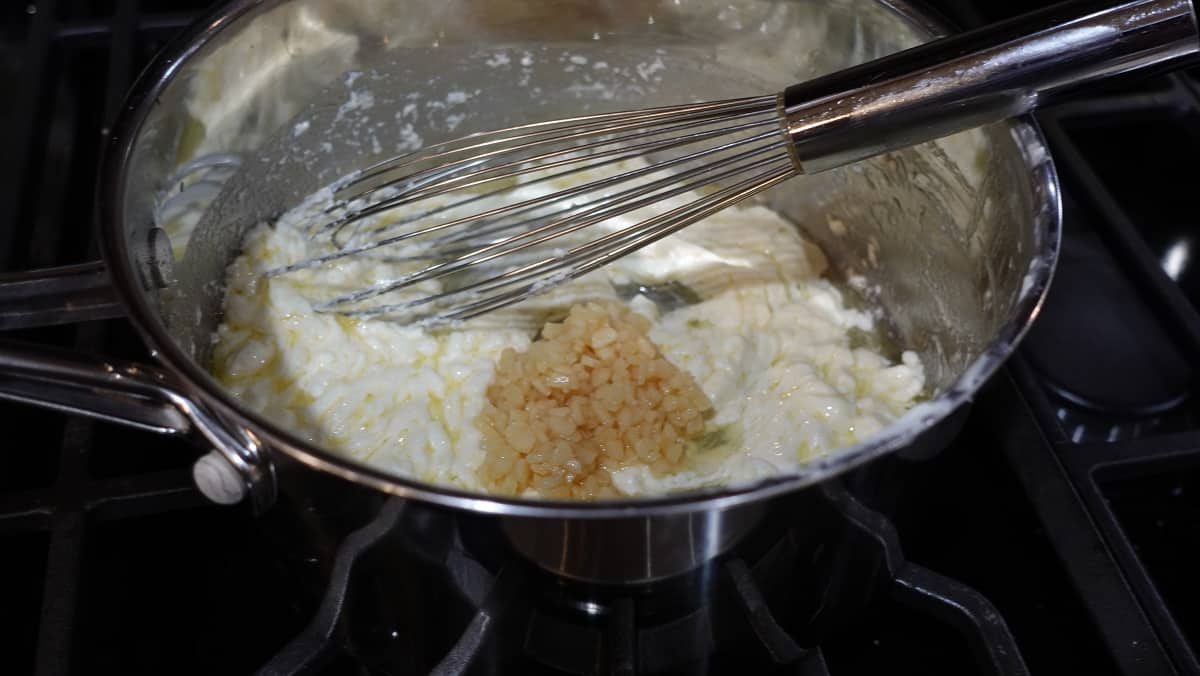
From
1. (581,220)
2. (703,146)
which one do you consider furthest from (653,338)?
(703,146)

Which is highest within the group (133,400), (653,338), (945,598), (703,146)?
(703,146)

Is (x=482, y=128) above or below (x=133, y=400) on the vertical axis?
above

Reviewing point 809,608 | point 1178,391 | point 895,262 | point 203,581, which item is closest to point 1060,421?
point 1178,391

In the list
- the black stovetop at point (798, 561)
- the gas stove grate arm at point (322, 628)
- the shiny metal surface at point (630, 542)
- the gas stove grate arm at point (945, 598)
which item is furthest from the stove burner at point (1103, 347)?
the gas stove grate arm at point (322, 628)

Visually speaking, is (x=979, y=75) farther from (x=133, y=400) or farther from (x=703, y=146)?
(x=133, y=400)

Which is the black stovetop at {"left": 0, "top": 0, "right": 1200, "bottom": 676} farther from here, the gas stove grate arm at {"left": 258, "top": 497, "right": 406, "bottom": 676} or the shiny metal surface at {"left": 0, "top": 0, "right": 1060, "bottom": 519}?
the shiny metal surface at {"left": 0, "top": 0, "right": 1060, "bottom": 519}

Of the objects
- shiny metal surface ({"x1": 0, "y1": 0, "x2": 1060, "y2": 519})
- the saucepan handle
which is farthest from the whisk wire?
the saucepan handle

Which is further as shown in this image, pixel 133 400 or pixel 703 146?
pixel 703 146
